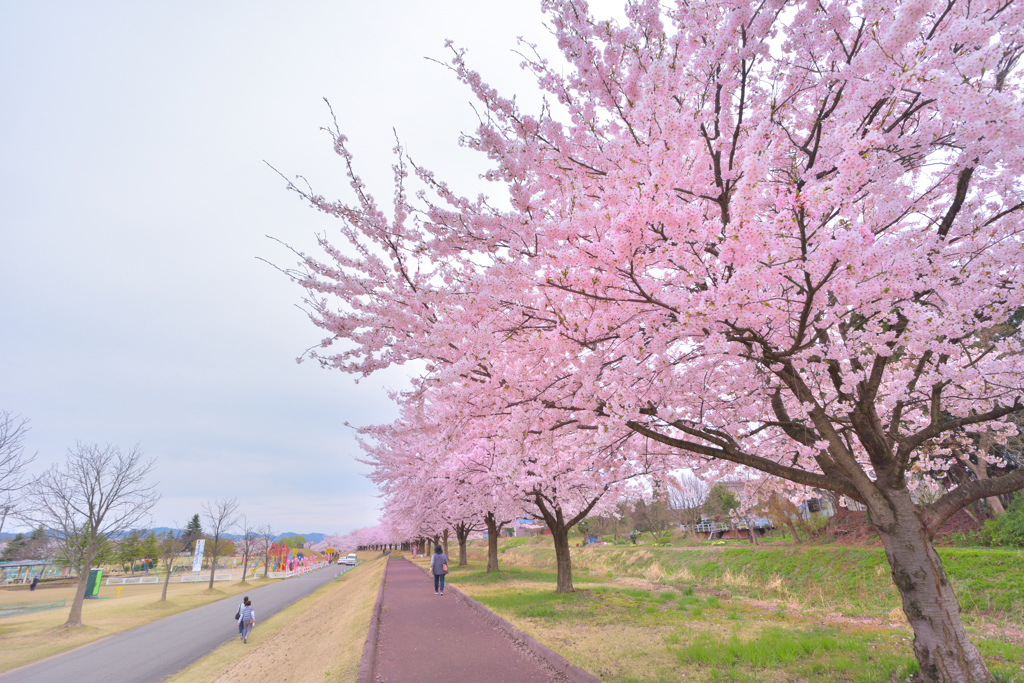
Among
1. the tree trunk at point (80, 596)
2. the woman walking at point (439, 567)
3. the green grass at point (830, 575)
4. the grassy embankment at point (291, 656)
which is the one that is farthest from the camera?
the tree trunk at point (80, 596)

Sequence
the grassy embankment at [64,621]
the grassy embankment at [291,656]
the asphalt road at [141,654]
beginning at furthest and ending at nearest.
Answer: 1. the grassy embankment at [64,621]
2. the asphalt road at [141,654]
3. the grassy embankment at [291,656]

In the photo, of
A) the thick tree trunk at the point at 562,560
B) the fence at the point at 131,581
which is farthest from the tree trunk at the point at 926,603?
the fence at the point at 131,581

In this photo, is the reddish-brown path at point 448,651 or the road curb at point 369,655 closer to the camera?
the reddish-brown path at point 448,651

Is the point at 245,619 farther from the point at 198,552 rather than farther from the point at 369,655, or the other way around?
the point at 198,552

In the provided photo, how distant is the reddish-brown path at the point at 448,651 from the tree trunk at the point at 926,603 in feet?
13.6

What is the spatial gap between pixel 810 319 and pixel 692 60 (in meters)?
2.99

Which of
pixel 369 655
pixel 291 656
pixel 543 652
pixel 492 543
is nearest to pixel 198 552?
pixel 492 543

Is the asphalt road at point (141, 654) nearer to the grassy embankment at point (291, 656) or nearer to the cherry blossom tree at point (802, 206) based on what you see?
the grassy embankment at point (291, 656)

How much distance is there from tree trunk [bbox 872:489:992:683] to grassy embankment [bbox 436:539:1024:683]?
2.16 feet

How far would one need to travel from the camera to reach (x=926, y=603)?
4266 millimetres

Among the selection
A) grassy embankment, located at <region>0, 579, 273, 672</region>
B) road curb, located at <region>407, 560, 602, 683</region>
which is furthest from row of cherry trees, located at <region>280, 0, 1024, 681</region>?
grassy embankment, located at <region>0, 579, 273, 672</region>

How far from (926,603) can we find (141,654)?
1900 centimetres

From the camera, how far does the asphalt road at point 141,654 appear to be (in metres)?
11.1

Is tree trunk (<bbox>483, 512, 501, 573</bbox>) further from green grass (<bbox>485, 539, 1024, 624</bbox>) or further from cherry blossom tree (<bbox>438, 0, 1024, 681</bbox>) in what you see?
→ cherry blossom tree (<bbox>438, 0, 1024, 681</bbox>)
